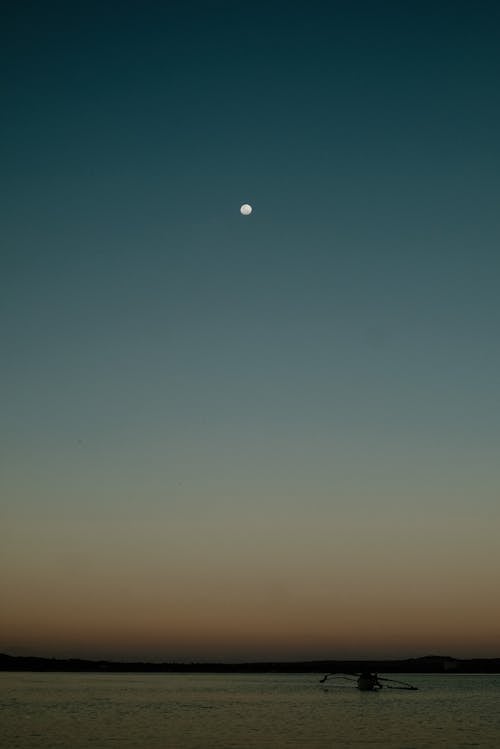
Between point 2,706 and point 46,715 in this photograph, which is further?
point 2,706

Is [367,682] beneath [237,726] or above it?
above

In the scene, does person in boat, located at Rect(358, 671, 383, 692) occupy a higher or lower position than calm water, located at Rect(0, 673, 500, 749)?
higher

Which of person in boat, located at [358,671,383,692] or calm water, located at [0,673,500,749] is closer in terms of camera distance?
calm water, located at [0,673,500,749]

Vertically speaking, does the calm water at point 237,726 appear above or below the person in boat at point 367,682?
below

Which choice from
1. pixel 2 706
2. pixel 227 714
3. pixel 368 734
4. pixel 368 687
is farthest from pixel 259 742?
pixel 368 687

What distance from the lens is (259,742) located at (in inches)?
2454

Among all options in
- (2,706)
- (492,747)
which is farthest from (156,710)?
(492,747)

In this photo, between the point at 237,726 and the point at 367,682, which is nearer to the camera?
the point at 237,726

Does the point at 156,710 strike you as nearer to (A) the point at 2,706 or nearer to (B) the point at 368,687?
(A) the point at 2,706


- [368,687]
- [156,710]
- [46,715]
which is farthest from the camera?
[368,687]

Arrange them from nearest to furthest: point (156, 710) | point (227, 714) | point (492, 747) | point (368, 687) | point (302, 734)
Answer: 1. point (492, 747)
2. point (302, 734)
3. point (227, 714)
4. point (156, 710)
5. point (368, 687)

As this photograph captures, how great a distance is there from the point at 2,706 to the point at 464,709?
2510 inches

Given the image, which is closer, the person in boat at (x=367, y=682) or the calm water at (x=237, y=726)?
the calm water at (x=237, y=726)

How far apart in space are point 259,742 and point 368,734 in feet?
42.6
